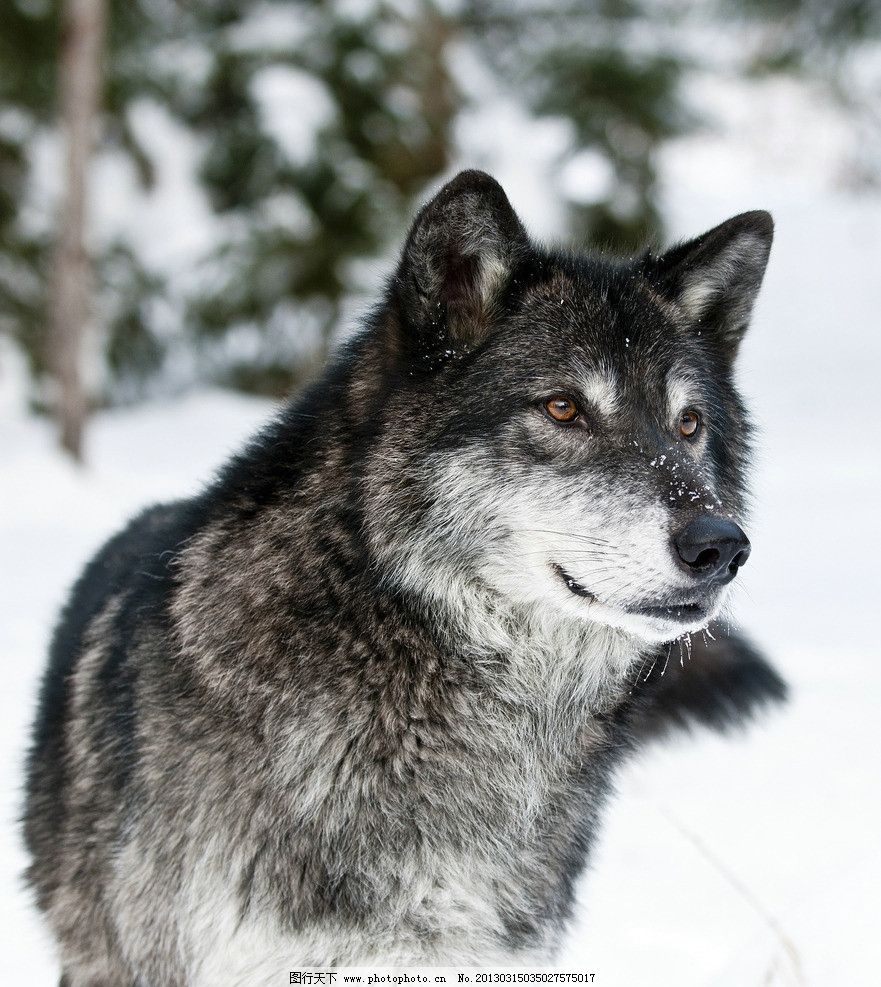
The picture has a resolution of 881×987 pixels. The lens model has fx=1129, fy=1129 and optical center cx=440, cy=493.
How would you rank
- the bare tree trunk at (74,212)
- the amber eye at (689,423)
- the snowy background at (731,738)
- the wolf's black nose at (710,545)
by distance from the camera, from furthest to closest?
1. the bare tree trunk at (74,212)
2. the snowy background at (731,738)
3. the amber eye at (689,423)
4. the wolf's black nose at (710,545)

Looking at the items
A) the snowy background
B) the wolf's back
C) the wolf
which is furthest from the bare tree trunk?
the wolf

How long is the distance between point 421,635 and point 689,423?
0.83 meters

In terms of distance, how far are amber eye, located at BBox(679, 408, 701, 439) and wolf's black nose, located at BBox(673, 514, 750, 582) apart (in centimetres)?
43

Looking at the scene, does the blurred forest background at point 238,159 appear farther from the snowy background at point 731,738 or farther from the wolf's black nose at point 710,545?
the wolf's black nose at point 710,545

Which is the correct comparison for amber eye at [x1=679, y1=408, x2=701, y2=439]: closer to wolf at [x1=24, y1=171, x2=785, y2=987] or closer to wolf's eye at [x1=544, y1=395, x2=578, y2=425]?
wolf at [x1=24, y1=171, x2=785, y2=987]

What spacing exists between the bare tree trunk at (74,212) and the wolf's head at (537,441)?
7571 mm

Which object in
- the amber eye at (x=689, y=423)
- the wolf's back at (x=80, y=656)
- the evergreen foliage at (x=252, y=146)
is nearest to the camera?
the amber eye at (x=689, y=423)

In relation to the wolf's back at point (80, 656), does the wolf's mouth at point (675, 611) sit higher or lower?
lower

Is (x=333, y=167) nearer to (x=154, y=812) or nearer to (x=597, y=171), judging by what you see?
(x=597, y=171)

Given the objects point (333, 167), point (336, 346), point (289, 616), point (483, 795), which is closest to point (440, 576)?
point (289, 616)

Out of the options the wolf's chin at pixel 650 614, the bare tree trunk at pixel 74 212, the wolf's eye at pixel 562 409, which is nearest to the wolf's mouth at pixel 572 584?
the wolf's chin at pixel 650 614

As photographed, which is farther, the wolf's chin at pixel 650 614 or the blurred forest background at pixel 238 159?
the blurred forest background at pixel 238 159

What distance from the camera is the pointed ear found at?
2494 mm

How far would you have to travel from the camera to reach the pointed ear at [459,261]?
2.49 metres
